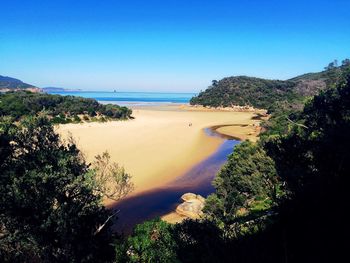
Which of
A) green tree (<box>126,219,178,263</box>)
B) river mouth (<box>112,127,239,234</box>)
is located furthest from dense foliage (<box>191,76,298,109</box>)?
→ green tree (<box>126,219,178,263</box>)

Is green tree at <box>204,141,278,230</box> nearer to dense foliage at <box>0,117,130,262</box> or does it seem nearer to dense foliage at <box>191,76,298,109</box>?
dense foliage at <box>0,117,130,262</box>

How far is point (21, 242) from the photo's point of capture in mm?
13188

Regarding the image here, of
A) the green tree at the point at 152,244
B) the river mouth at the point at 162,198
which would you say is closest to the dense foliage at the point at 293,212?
the green tree at the point at 152,244

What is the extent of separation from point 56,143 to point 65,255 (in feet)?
18.2

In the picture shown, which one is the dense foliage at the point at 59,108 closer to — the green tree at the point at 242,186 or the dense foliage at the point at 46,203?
the green tree at the point at 242,186

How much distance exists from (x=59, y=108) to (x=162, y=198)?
54846mm

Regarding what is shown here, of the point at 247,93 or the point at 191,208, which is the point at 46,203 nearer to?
the point at 191,208

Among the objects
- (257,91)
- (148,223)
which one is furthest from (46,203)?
(257,91)

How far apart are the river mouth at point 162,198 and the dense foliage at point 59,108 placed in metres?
37.9

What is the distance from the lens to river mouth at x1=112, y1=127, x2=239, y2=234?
25.0 metres

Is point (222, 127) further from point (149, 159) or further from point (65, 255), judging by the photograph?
point (65, 255)

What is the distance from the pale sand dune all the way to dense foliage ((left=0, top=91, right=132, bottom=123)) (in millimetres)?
6332

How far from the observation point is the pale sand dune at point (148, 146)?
36531 millimetres

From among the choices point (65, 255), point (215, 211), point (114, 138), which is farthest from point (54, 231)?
point (114, 138)
